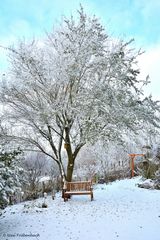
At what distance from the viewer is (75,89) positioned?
37.0 ft

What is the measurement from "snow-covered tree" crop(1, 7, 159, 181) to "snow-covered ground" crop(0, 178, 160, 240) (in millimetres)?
2954

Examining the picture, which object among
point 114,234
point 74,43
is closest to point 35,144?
point 74,43

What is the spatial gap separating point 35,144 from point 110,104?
3836 millimetres

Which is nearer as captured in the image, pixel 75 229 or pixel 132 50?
pixel 75 229

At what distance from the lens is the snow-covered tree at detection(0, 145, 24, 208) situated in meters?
6.27

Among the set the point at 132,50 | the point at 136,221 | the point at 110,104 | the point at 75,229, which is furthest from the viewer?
the point at 132,50

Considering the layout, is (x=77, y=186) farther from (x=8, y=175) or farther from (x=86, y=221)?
(x=8, y=175)

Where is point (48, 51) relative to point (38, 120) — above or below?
above

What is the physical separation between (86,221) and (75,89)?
5.88 m

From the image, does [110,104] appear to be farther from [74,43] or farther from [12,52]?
[12,52]

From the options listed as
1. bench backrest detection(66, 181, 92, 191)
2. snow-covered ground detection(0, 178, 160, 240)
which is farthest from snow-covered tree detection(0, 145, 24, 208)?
bench backrest detection(66, 181, 92, 191)

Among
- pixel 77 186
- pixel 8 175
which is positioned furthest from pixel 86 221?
pixel 77 186

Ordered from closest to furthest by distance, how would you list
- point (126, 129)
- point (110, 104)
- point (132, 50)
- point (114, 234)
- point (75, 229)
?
point (114, 234)
point (75, 229)
point (110, 104)
point (126, 129)
point (132, 50)

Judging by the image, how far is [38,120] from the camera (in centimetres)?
1078
